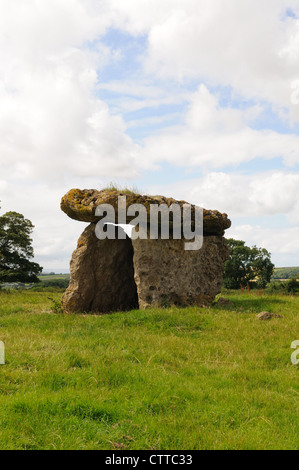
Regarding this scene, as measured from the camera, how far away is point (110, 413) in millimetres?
5535

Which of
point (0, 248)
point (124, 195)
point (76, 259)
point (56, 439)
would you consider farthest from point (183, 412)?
point (0, 248)

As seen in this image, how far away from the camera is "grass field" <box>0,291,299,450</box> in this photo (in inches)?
196

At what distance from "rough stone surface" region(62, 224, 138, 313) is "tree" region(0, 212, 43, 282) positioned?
17.7m

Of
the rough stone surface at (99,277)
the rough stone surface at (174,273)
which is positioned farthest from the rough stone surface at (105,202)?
the rough stone surface at (99,277)

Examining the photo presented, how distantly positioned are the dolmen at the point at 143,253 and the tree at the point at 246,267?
27.8m

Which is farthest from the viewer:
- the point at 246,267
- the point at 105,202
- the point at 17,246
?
the point at 246,267

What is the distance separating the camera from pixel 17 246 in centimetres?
3325

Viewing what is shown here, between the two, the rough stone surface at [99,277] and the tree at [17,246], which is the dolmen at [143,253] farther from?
the tree at [17,246]

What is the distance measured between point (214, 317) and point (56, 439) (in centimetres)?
796

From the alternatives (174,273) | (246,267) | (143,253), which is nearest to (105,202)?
(143,253)

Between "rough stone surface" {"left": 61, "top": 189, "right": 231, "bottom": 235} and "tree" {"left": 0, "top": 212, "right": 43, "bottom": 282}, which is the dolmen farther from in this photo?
"tree" {"left": 0, "top": 212, "right": 43, "bottom": 282}

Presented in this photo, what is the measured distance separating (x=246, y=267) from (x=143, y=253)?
1260 inches

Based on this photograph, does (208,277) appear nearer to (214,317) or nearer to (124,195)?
(214,317)

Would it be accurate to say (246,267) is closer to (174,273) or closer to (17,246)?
(17,246)
